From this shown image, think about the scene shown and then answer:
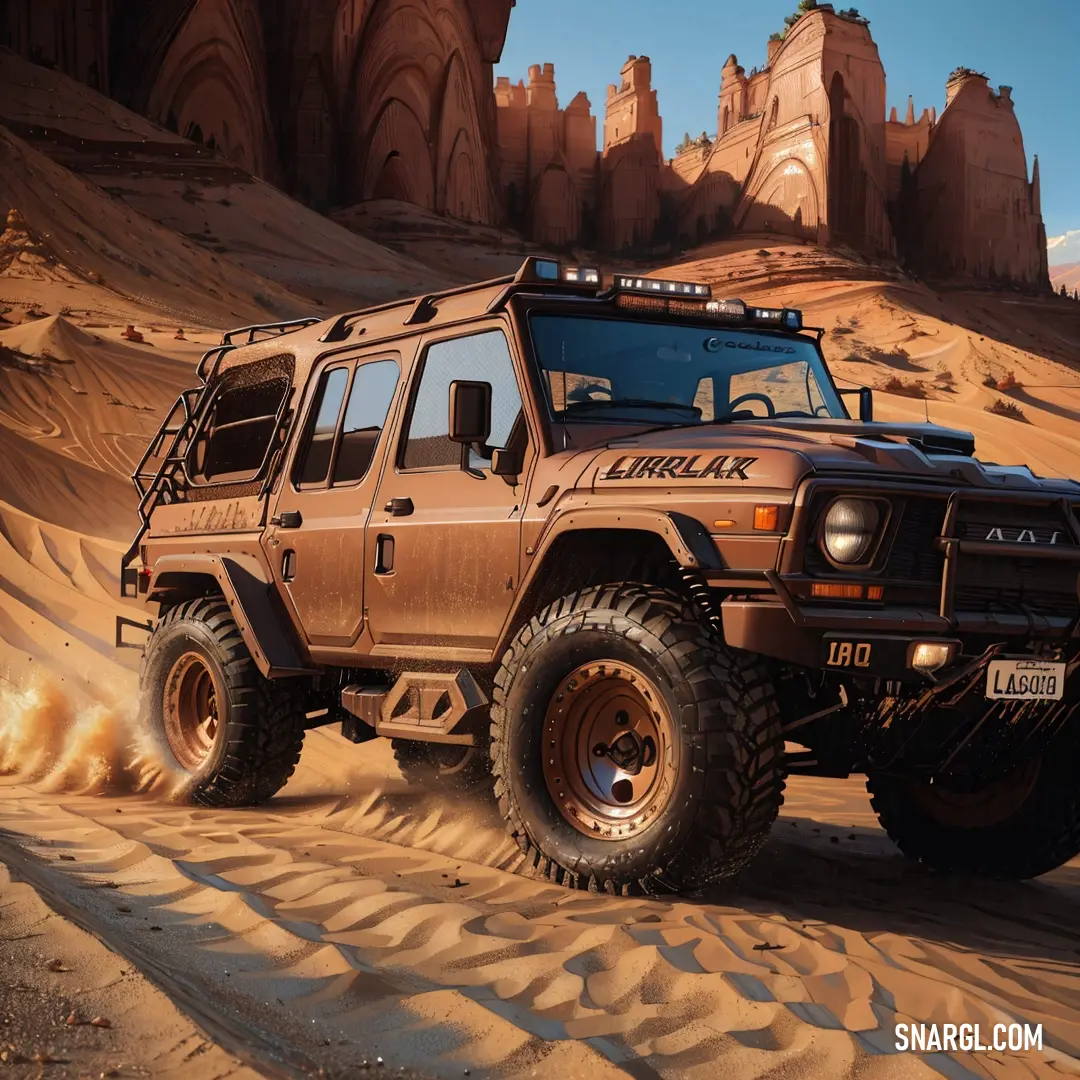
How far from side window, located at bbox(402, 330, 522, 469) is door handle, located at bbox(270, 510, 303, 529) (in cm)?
81

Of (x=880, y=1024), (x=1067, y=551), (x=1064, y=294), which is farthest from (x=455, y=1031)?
(x=1064, y=294)

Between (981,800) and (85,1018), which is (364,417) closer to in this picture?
(981,800)

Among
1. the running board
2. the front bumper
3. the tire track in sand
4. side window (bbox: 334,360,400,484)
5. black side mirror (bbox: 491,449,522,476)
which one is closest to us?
the tire track in sand

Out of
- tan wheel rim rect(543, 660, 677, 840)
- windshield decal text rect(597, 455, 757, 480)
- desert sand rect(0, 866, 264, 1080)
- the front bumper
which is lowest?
desert sand rect(0, 866, 264, 1080)

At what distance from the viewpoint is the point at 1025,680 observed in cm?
467

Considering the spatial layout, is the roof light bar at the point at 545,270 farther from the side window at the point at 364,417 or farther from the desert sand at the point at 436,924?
the desert sand at the point at 436,924

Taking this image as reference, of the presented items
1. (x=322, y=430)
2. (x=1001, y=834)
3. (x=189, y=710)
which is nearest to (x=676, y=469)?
(x=1001, y=834)

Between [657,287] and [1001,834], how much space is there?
286cm

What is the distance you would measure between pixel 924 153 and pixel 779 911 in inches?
2539

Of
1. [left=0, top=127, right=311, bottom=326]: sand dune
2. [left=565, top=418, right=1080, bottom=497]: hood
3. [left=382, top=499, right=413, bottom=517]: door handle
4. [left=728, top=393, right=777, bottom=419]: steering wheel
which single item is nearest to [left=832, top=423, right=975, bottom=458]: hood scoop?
[left=565, top=418, right=1080, bottom=497]: hood

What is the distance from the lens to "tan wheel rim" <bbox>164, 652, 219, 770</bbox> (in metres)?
7.57

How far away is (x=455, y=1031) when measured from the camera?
133 inches

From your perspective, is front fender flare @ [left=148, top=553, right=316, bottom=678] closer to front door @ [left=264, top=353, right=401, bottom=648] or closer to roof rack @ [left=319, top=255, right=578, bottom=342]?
front door @ [left=264, top=353, right=401, bottom=648]

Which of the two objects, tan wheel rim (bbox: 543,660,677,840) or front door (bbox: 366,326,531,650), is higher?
front door (bbox: 366,326,531,650)
